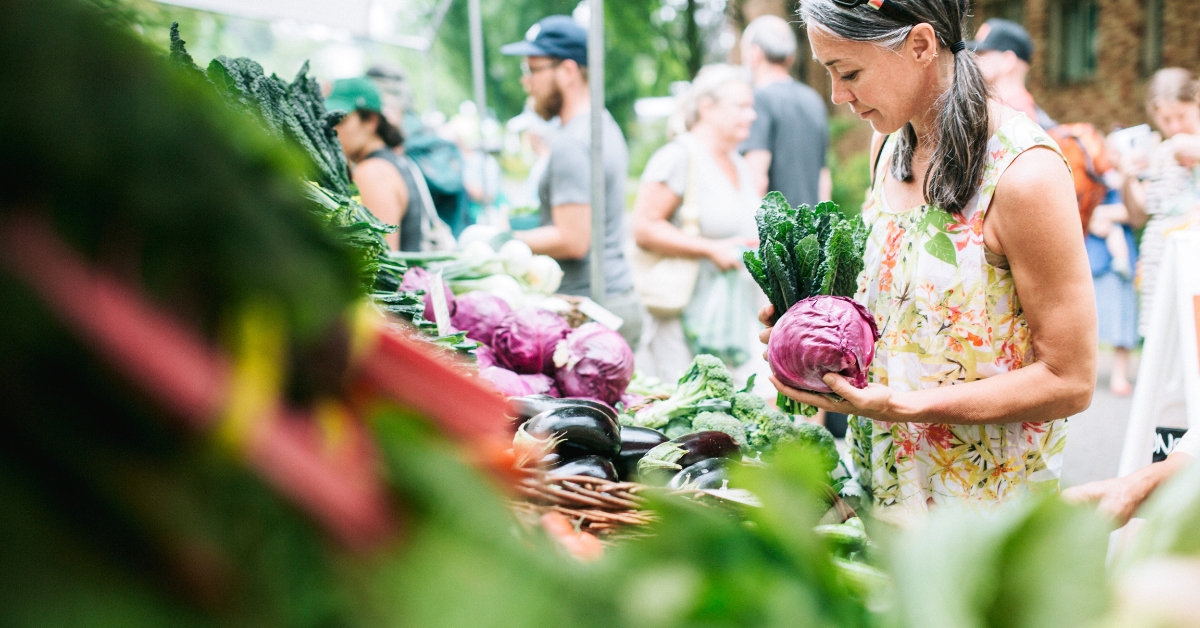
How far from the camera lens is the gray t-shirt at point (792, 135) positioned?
4242 millimetres

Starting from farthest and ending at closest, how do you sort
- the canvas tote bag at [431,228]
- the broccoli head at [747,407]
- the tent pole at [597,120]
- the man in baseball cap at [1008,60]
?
the man in baseball cap at [1008,60] → the canvas tote bag at [431,228] → the tent pole at [597,120] → the broccoli head at [747,407]

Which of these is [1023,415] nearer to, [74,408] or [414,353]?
[414,353]

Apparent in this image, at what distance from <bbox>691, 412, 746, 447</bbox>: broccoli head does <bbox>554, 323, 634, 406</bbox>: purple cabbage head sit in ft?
1.11

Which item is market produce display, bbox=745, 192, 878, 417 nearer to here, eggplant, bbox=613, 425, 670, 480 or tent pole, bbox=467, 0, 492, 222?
eggplant, bbox=613, 425, 670, 480

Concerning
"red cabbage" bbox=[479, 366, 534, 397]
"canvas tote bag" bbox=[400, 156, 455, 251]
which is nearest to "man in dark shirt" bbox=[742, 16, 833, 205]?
"canvas tote bag" bbox=[400, 156, 455, 251]

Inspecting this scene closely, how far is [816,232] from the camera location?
5.79 ft

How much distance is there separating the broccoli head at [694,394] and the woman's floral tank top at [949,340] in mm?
470

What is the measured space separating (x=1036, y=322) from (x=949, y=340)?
0.17 m

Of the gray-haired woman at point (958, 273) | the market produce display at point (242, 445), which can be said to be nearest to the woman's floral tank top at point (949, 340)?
the gray-haired woman at point (958, 273)

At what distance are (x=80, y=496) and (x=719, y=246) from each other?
3630 millimetres

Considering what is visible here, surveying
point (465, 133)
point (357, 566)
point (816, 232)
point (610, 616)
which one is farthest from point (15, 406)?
point (465, 133)

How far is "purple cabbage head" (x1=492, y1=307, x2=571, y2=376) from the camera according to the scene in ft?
7.96

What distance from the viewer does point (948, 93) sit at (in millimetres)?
1678

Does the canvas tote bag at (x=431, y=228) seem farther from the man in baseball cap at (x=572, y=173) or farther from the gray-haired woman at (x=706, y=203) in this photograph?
the gray-haired woman at (x=706, y=203)
